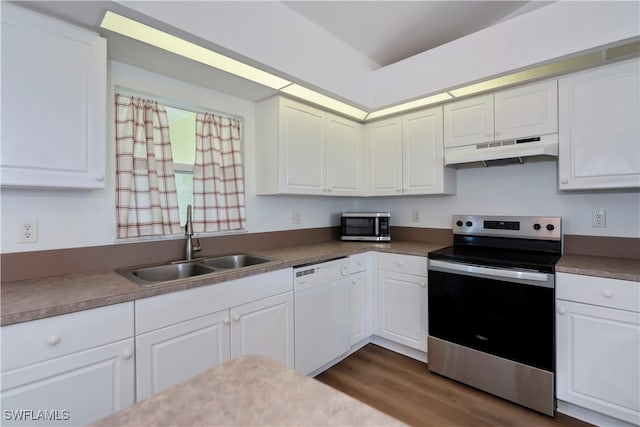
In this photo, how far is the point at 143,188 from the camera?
1.94 metres

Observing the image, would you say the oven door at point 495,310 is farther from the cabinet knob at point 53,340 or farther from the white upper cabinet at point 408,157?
the cabinet knob at point 53,340

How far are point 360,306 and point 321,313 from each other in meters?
0.52

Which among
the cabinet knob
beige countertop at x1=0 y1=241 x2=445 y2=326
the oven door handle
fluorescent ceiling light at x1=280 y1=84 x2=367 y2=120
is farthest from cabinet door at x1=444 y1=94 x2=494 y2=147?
the cabinet knob

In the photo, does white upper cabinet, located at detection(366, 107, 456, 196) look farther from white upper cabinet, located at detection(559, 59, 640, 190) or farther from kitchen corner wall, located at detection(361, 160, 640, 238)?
white upper cabinet, located at detection(559, 59, 640, 190)

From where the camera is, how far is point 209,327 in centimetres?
159

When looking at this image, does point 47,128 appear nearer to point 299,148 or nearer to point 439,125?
point 299,148

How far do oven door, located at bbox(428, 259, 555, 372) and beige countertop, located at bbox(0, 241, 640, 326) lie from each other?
0.77 feet

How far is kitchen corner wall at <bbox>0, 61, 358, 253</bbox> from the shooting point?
151 cm

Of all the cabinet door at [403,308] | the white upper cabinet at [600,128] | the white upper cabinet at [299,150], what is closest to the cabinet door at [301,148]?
the white upper cabinet at [299,150]

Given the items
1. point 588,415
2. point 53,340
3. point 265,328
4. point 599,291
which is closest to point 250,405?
point 53,340

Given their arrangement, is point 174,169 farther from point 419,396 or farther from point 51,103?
point 419,396

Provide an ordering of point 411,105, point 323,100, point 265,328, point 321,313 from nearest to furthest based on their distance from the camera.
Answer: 1. point 265,328
2. point 321,313
3. point 323,100
4. point 411,105

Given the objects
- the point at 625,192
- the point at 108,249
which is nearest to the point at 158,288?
the point at 108,249

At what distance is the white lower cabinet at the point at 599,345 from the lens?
1607mm
